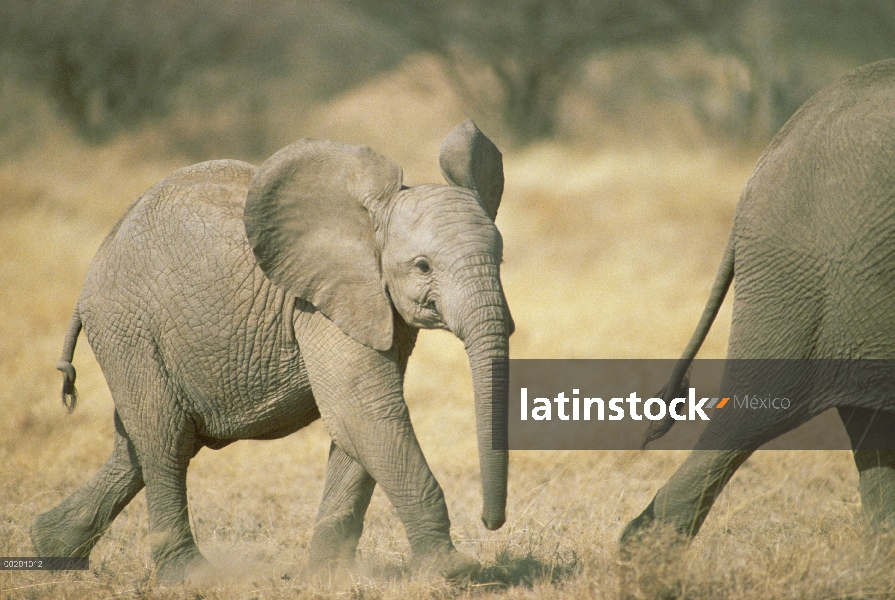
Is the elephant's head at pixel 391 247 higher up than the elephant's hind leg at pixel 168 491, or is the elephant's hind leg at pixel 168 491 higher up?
the elephant's head at pixel 391 247

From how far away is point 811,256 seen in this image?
4422 millimetres

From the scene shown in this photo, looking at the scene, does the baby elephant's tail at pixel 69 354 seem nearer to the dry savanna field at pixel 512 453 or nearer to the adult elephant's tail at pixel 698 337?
the dry savanna field at pixel 512 453

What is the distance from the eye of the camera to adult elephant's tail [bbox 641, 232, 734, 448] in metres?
4.90

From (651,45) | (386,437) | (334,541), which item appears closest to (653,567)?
(386,437)

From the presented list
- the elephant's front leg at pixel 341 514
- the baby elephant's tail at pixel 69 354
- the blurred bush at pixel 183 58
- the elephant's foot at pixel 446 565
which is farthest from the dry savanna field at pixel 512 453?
the baby elephant's tail at pixel 69 354

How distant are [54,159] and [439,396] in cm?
510

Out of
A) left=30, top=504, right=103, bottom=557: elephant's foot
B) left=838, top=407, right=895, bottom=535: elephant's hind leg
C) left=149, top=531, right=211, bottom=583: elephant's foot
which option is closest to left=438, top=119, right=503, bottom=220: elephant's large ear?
left=838, top=407, right=895, bottom=535: elephant's hind leg

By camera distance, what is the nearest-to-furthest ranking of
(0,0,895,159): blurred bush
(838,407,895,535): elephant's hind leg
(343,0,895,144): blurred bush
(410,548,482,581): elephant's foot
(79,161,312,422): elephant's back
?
(410,548,482,581): elephant's foot, (79,161,312,422): elephant's back, (838,407,895,535): elephant's hind leg, (0,0,895,159): blurred bush, (343,0,895,144): blurred bush

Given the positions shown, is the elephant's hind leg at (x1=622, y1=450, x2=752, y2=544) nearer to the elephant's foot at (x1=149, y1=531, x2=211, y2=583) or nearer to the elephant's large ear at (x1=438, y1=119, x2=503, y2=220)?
the elephant's large ear at (x1=438, y1=119, x2=503, y2=220)

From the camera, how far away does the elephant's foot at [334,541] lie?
509 cm

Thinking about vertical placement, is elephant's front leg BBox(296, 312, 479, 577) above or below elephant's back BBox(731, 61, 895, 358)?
below

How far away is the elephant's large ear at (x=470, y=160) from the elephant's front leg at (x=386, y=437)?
0.81 m

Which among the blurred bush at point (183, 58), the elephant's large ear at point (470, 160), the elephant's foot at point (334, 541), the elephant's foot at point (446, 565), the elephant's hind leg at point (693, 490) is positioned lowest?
the elephant's foot at point (446, 565)

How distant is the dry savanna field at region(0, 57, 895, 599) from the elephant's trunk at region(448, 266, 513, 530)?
599 mm
